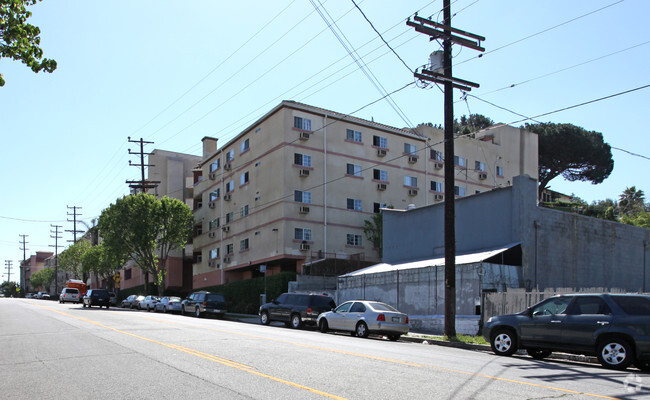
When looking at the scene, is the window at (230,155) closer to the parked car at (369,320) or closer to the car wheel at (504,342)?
the parked car at (369,320)

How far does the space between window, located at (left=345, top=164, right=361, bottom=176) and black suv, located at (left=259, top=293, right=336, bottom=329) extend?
20423 mm

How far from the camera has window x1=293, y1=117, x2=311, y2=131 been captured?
146 feet

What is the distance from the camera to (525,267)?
80.8 feet

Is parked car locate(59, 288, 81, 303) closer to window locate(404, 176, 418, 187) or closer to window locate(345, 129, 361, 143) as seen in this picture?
window locate(345, 129, 361, 143)

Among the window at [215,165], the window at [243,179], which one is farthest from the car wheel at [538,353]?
the window at [215,165]

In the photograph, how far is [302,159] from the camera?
145 feet

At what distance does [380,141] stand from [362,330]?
97.9 ft

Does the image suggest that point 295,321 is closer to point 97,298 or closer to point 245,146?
point 97,298

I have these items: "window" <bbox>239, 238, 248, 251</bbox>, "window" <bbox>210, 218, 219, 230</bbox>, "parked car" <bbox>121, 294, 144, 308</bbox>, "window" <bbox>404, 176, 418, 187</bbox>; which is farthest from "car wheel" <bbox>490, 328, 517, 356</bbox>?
"window" <bbox>210, 218, 219, 230</bbox>

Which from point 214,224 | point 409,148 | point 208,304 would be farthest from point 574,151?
point 208,304

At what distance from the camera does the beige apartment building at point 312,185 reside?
43.7 metres

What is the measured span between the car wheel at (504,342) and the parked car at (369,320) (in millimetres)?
6118

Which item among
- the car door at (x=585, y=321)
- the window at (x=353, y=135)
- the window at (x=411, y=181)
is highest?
the window at (x=353, y=135)

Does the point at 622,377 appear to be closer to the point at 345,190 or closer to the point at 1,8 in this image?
the point at 1,8
